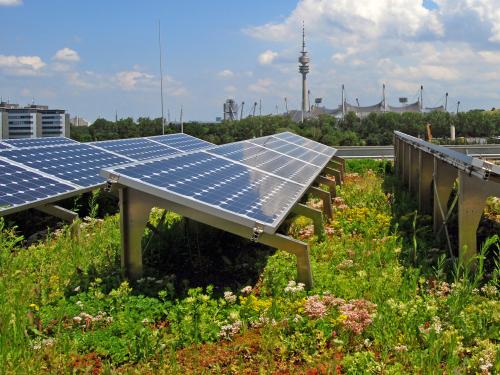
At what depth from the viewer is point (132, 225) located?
6875mm

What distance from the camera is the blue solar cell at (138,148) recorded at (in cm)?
1580

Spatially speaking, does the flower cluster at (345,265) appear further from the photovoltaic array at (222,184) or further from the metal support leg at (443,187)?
the metal support leg at (443,187)

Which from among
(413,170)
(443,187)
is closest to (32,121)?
(413,170)

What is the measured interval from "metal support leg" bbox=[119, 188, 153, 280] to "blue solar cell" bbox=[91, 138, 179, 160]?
8.48m

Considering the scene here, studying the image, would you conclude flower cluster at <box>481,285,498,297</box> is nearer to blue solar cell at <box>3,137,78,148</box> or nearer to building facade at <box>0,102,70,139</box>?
blue solar cell at <box>3,137,78,148</box>

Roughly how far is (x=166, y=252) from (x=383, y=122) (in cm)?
7159

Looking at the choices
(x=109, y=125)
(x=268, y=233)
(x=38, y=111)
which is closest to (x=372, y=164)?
(x=268, y=233)

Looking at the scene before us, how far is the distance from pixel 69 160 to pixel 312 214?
6965 millimetres

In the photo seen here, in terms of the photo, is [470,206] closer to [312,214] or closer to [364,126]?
[312,214]

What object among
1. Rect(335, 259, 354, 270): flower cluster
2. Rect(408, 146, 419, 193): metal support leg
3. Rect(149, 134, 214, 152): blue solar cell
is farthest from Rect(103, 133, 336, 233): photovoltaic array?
Rect(149, 134, 214, 152): blue solar cell

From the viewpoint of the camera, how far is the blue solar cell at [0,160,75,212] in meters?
8.95

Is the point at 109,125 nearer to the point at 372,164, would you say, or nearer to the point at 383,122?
the point at 383,122

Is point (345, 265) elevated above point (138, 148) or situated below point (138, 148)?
below

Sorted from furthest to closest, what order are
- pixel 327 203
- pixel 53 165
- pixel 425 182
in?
1. pixel 425 182
2. pixel 53 165
3. pixel 327 203
